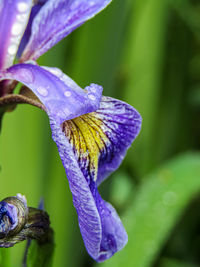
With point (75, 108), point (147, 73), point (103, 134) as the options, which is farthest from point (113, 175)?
point (75, 108)

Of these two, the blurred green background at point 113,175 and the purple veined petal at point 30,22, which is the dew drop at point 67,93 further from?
the blurred green background at point 113,175

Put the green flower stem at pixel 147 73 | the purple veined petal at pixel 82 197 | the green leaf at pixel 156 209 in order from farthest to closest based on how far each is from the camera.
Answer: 1. the green flower stem at pixel 147 73
2. the green leaf at pixel 156 209
3. the purple veined petal at pixel 82 197

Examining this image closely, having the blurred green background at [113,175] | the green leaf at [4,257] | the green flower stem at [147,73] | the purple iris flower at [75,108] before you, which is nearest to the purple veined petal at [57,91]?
the purple iris flower at [75,108]

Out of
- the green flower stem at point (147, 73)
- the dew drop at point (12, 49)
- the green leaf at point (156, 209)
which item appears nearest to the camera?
the dew drop at point (12, 49)

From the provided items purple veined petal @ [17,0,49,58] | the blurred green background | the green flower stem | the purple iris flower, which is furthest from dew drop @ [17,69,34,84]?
the green flower stem

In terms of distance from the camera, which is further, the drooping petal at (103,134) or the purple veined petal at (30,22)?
the purple veined petal at (30,22)

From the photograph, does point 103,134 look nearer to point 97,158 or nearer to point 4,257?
point 97,158

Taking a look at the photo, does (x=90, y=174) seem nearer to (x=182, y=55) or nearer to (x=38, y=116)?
(x=38, y=116)

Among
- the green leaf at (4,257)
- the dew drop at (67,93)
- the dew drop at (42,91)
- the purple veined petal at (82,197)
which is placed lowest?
the green leaf at (4,257)
